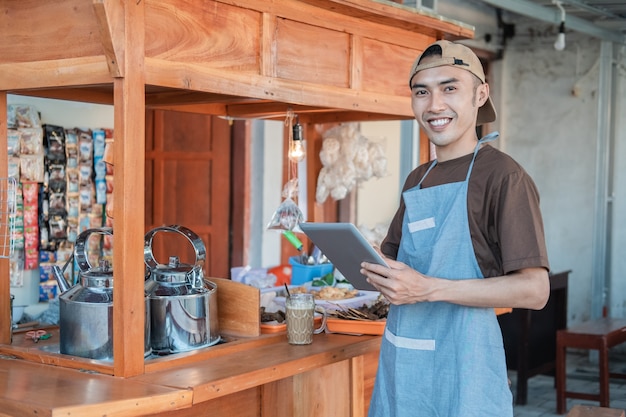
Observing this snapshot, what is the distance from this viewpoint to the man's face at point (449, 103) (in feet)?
9.21

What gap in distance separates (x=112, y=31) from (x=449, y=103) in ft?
3.65

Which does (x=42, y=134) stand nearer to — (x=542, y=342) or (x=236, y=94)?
(x=236, y=94)

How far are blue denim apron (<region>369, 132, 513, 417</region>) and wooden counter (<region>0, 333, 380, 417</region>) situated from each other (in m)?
0.52

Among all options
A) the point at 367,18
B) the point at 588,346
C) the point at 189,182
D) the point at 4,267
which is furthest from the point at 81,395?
the point at 588,346

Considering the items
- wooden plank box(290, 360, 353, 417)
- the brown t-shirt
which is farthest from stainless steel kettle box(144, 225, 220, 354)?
the brown t-shirt

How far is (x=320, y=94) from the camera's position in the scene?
143 inches

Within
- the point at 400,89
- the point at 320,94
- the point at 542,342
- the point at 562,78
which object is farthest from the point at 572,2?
the point at 320,94

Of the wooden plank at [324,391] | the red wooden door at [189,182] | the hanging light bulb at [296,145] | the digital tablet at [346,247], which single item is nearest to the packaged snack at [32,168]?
the red wooden door at [189,182]

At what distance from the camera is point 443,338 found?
2801 millimetres

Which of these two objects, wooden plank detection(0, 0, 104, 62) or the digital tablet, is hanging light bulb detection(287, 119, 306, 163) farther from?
wooden plank detection(0, 0, 104, 62)

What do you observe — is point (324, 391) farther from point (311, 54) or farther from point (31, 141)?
point (31, 141)

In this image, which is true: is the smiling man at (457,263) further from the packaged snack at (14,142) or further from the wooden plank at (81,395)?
the packaged snack at (14,142)

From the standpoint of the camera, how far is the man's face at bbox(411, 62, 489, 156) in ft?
9.21

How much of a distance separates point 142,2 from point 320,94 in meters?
1.03
